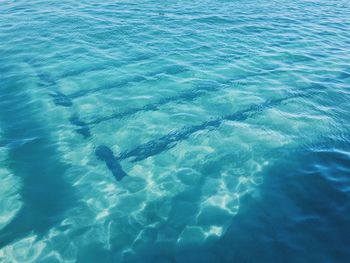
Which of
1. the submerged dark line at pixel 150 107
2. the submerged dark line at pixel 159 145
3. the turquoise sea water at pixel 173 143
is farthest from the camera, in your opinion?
the submerged dark line at pixel 150 107

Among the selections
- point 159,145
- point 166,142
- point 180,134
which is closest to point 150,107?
point 180,134

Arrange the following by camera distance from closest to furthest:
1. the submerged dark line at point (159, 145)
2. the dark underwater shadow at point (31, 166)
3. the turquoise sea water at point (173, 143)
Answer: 1. the turquoise sea water at point (173, 143)
2. the dark underwater shadow at point (31, 166)
3. the submerged dark line at point (159, 145)

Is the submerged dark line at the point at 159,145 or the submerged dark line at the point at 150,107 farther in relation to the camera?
the submerged dark line at the point at 150,107

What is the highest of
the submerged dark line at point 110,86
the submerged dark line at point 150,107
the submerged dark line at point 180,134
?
the submerged dark line at point 110,86

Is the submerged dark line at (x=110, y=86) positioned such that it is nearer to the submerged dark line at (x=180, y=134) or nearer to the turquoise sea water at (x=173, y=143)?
the turquoise sea water at (x=173, y=143)

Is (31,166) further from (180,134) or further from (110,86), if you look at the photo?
(110,86)

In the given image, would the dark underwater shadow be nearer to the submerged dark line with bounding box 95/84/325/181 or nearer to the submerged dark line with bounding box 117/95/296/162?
the submerged dark line with bounding box 95/84/325/181

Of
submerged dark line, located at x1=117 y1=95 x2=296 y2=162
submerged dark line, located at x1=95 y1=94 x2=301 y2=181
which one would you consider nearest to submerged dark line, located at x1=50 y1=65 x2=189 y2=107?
submerged dark line, located at x1=95 y1=94 x2=301 y2=181

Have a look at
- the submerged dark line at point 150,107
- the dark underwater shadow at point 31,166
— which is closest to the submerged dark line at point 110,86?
the dark underwater shadow at point 31,166
